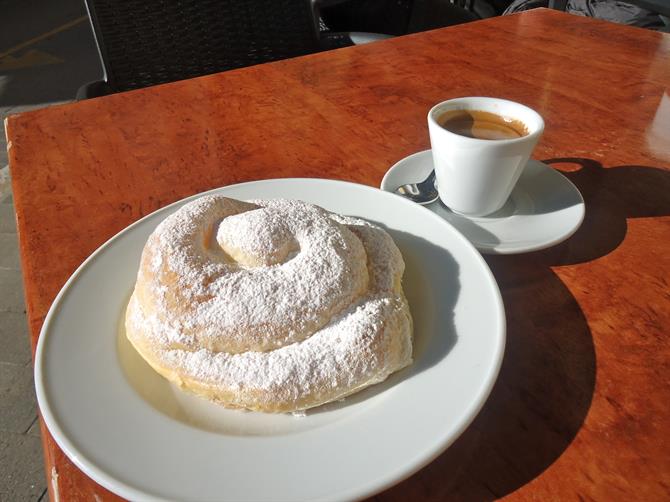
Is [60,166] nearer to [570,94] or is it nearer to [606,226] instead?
[606,226]

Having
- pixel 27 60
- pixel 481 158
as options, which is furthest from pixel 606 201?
pixel 27 60

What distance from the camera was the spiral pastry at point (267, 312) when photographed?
524 millimetres

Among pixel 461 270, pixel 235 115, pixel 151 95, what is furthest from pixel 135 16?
pixel 461 270

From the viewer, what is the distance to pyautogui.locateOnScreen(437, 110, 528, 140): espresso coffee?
2.87 ft

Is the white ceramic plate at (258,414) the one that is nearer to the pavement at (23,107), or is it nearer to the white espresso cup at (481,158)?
the white espresso cup at (481,158)

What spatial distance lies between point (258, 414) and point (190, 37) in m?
1.47

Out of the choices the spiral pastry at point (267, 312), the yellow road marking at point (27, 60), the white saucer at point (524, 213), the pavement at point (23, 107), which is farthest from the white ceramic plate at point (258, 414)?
the yellow road marking at point (27, 60)

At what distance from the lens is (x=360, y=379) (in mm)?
526

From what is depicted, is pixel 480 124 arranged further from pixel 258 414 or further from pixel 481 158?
pixel 258 414

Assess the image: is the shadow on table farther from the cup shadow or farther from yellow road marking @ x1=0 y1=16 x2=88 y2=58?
yellow road marking @ x1=0 y1=16 x2=88 y2=58

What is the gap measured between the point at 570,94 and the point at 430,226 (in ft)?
2.55

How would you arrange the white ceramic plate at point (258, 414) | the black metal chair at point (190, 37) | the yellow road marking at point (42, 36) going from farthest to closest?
1. the yellow road marking at point (42, 36)
2. the black metal chair at point (190, 37)
3. the white ceramic plate at point (258, 414)

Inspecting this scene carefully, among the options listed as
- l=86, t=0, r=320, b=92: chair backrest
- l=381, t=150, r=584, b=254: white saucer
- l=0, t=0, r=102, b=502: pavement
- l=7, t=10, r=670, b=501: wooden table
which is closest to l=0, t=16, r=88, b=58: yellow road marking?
l=0, t=0, r=102, b=502: pavement

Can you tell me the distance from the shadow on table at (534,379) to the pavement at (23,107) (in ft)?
4.15
